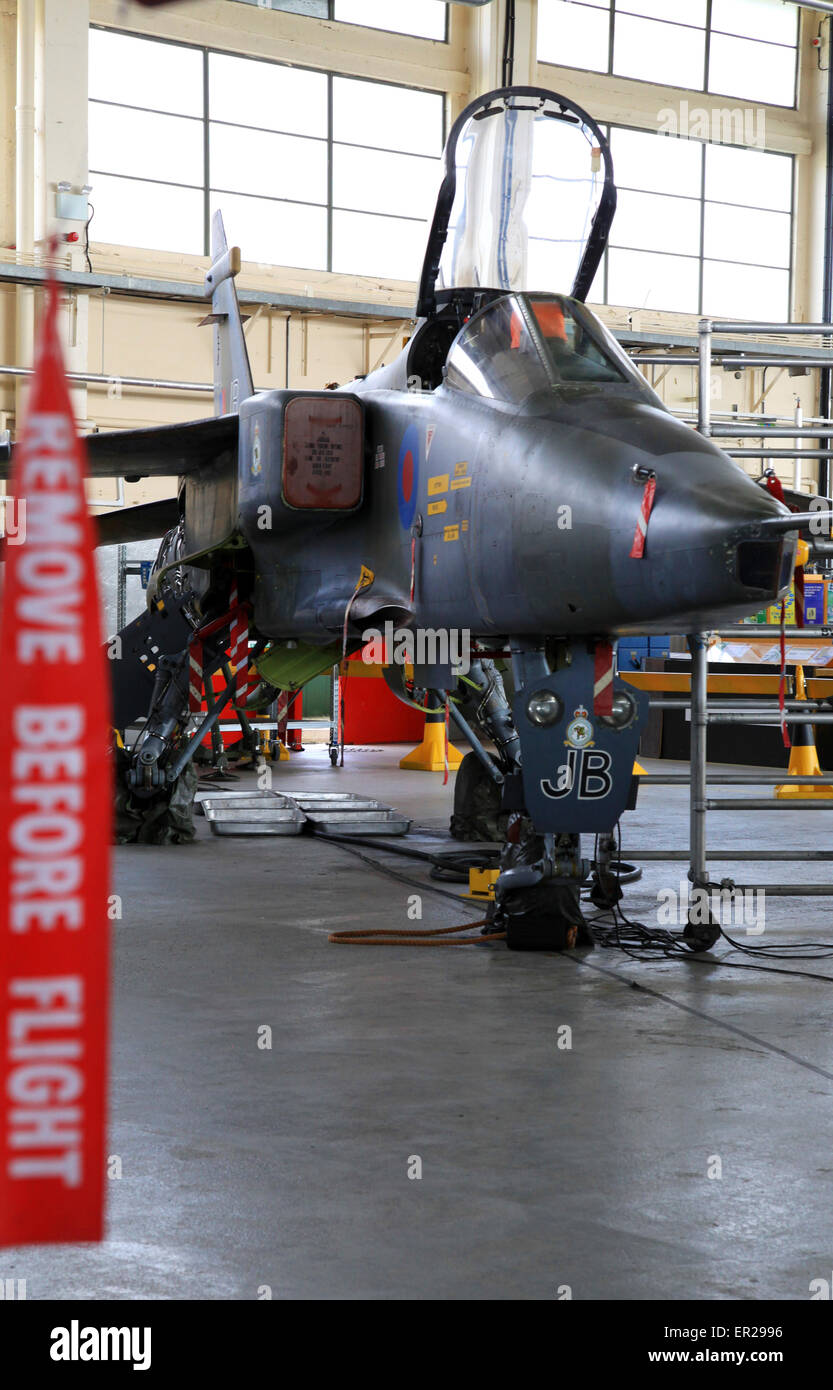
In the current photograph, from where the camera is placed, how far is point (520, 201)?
710cm

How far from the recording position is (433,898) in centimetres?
774

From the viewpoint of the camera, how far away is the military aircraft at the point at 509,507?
17.4 feet

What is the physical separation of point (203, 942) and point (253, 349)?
589 inches

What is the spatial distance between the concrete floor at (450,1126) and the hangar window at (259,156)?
14.8m

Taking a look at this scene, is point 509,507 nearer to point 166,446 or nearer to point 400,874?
Result: point 400,874

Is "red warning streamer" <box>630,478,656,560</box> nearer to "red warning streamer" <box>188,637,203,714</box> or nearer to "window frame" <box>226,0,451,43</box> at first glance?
"red warning streamer" <box>188,637,203,714</box>

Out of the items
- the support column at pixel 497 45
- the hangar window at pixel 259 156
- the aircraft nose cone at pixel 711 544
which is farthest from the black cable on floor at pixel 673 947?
the support column at pixel 497 45

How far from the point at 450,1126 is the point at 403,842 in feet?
20.9

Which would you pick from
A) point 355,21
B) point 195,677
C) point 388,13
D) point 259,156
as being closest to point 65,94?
point 259,156

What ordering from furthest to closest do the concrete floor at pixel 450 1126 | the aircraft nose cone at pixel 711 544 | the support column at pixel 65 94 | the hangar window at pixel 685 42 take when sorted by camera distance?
the hangar window at pixel 685 42 < the support column at pixel 65 94 < the aircraft nose cone at pixel 711 544 < the concrete floor at pixel 450 1126

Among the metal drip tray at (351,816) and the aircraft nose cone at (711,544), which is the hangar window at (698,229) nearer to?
the metal drip tray at (351,816)

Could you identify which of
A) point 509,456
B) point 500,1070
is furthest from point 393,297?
point 500,1070

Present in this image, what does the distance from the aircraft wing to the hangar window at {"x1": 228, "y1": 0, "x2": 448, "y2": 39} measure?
13.5m

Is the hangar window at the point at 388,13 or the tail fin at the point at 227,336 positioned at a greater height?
the hangar window at the point at 388,13
